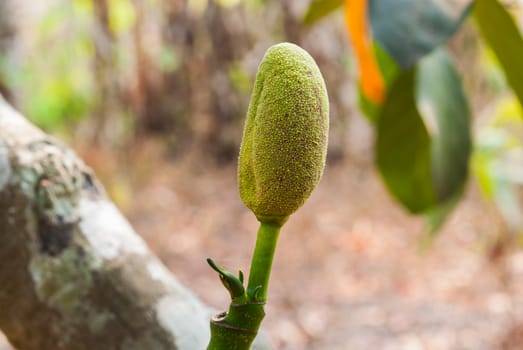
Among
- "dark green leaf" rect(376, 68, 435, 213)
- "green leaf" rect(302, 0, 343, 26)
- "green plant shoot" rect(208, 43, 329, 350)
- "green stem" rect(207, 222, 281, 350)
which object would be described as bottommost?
"green stem" rect(207, 222, 281, 350)

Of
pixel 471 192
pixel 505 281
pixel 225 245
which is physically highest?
pixel 471 192

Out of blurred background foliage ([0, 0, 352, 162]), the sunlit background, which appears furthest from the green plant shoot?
blurred background foliage ([0, 0, 352, 162])

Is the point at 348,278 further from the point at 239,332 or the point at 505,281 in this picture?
the point at 239,332

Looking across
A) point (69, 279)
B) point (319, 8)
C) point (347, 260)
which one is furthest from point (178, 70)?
point (69, 279)

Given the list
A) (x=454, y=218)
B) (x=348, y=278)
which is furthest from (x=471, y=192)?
(x=348, y=278)

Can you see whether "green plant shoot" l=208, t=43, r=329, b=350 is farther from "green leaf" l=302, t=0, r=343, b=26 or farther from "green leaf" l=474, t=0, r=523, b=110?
"green leaf" l=302, t=0, r=343, b=26
